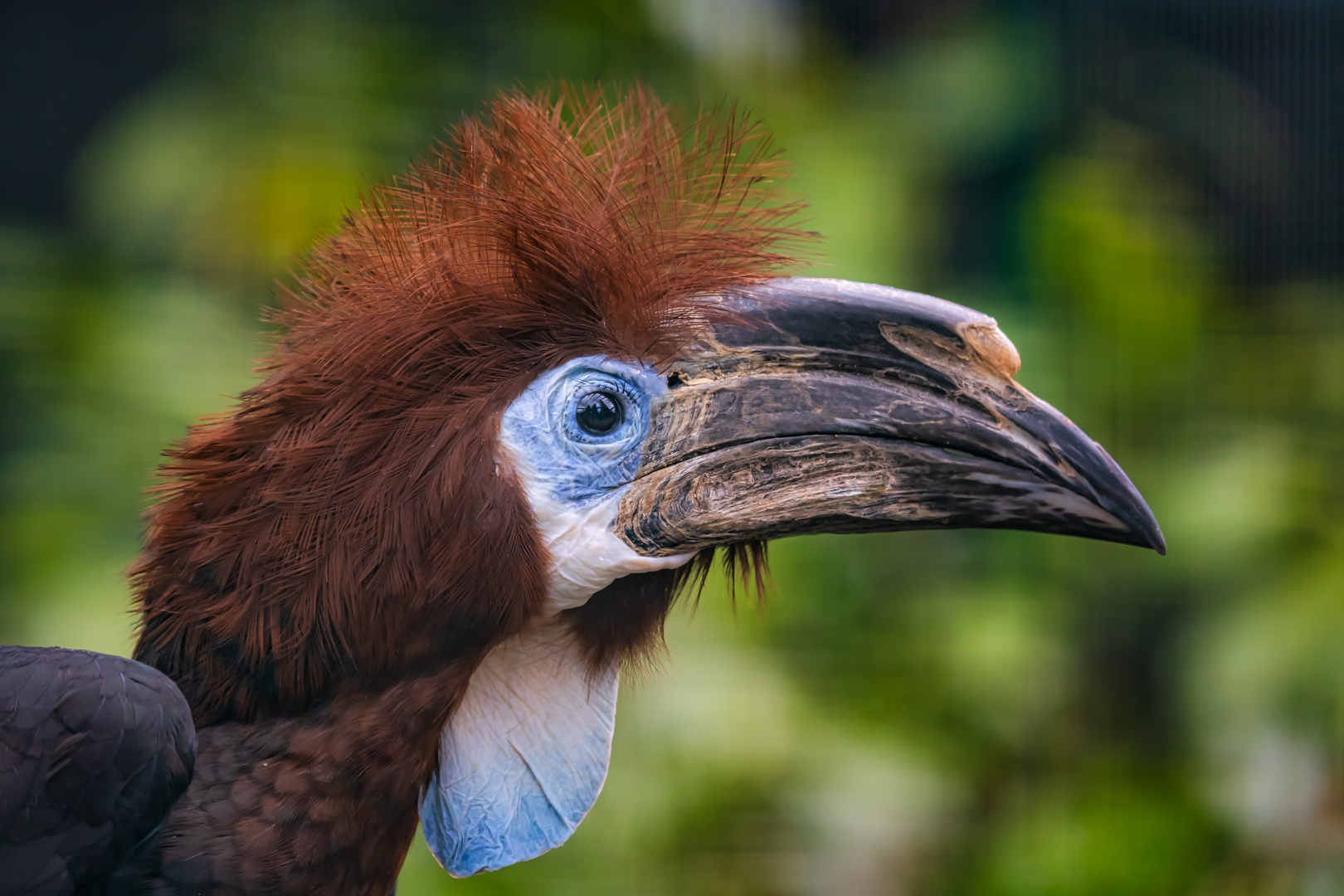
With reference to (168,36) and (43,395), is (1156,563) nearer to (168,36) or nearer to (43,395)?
(43,395)

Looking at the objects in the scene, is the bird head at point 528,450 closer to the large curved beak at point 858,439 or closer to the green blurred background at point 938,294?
the large curved beak at point 858,439

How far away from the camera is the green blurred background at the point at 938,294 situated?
2.99 meters

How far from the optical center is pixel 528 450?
1479 mm

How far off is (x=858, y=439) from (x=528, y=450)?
384 mm

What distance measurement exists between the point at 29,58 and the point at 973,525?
3472 mm

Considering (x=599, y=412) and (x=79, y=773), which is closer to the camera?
(x=79, y=773)

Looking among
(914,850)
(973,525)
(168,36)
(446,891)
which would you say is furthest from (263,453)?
(168,36)

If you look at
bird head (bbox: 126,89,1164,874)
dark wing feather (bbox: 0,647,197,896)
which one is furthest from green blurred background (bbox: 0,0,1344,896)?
dark wing feather (bbox: 0,647,197,896)

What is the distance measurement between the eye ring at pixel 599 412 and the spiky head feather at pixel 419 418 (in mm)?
56

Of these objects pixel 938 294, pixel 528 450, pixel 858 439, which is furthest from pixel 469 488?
pixel 938 294

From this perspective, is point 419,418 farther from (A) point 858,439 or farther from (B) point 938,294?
(B) point 938,294

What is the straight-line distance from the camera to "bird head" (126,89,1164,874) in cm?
142

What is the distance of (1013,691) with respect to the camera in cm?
313

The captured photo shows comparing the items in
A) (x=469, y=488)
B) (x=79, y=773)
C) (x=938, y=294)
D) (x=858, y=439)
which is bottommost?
(x=79, y=773)
